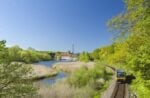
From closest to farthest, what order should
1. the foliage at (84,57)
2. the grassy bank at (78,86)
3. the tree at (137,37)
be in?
the tree at (137,37) < the grassy bank at (78,86) < the foliage at (84,57)

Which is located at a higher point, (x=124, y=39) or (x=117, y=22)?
(x=117, y=22)

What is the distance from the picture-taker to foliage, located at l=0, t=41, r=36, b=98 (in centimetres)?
939

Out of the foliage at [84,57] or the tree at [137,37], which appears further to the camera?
the foliage at [84,57]

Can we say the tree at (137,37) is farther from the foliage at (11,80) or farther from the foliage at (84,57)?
the foliage at (84,57)

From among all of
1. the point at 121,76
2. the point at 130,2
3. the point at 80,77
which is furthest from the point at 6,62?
the point at 121,76

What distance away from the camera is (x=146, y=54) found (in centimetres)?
1393

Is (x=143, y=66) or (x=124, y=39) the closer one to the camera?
(x=143, y=66)

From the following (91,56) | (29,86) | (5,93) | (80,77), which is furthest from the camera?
(91,56)

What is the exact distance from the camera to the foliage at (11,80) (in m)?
9.39

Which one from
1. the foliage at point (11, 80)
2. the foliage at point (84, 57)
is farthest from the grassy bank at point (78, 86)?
the foliage at point (84, 57)

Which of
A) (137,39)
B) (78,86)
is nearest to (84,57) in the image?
(78,86)

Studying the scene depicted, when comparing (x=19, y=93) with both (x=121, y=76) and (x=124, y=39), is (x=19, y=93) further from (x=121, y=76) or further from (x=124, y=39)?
(x=121, y=76)

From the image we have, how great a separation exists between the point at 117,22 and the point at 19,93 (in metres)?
15.0

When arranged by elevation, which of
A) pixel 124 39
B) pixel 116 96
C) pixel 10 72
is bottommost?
pixel 116 96
